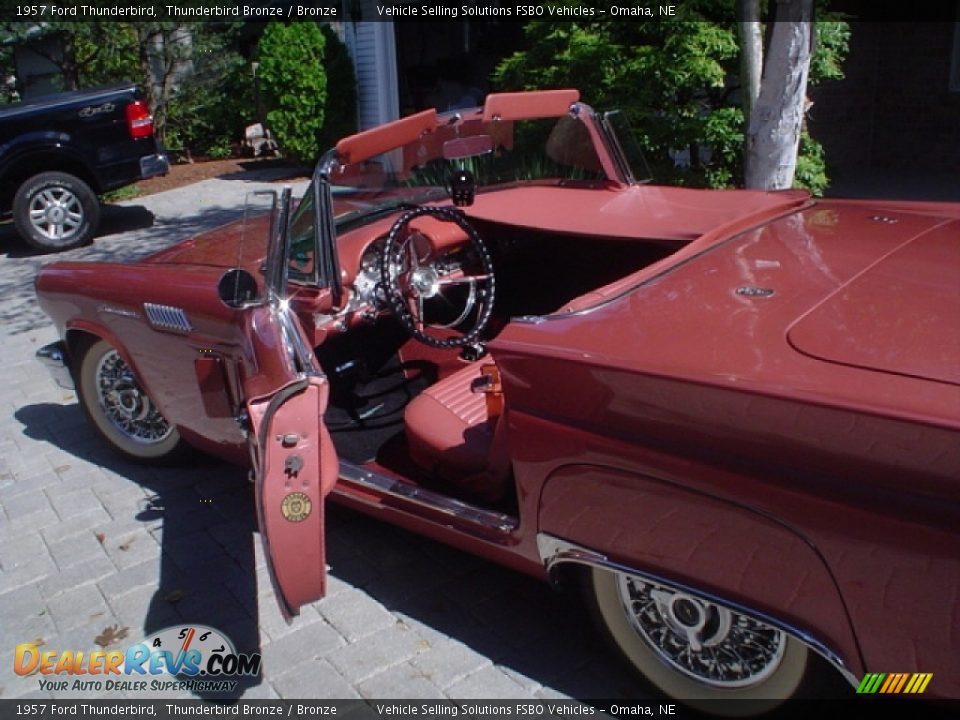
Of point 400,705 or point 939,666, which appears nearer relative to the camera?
point 939,666

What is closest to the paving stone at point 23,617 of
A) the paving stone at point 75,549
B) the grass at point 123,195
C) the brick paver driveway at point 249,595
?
the brick paver driveway at point 249,595

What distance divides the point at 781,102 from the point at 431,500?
371 centimetres

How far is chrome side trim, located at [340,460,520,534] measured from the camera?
109 inches

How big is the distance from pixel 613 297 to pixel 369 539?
1589mm

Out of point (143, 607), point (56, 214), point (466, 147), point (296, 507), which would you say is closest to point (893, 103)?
point (466, 147)

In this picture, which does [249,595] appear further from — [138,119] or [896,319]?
[138,119]

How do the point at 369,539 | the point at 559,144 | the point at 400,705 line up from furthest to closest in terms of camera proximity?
the point at 559,144 → the point at 369,539 → the point at 400,705

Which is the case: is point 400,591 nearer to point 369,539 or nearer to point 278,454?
point 369,539

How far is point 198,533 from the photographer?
383cm

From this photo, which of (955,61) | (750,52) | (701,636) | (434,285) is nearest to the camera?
(701,636)

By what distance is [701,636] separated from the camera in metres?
2.43

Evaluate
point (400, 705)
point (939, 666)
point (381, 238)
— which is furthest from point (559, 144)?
point (939, 666)

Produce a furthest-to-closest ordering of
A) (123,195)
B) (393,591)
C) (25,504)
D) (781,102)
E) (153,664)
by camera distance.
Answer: (123,195), (781,102), (25,504), (393,591), (153,664)

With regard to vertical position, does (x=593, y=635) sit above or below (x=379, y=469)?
below
